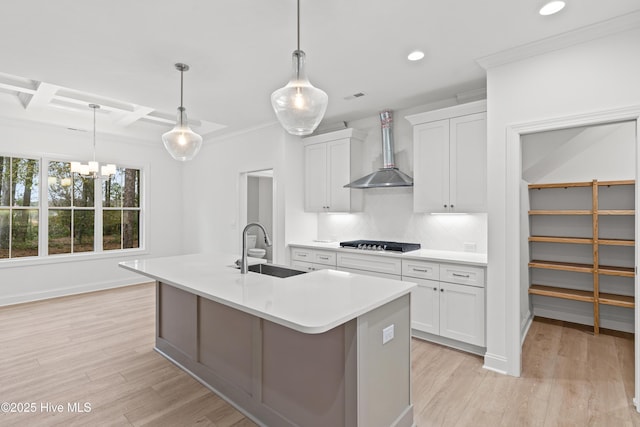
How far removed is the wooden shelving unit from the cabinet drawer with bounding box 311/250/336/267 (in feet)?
7.87

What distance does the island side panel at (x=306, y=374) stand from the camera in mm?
1767

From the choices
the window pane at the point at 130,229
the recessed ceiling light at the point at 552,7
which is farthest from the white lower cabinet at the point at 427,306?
the window pane at the point at 130,229

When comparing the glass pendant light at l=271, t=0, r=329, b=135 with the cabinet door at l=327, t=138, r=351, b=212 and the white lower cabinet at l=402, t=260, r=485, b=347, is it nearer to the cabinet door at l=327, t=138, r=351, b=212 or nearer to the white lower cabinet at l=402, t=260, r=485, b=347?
→ the white lower cabinet at l=402, t=260, r=485, b=347

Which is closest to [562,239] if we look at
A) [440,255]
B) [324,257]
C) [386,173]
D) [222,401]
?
[440,255]

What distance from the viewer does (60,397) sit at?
243 centimetres

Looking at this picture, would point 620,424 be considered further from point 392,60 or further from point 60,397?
point 60,397

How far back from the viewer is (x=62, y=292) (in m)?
5.18

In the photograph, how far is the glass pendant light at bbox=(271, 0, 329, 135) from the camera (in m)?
1.91

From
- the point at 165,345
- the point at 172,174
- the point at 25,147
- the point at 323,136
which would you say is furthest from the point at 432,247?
the point at 25,147

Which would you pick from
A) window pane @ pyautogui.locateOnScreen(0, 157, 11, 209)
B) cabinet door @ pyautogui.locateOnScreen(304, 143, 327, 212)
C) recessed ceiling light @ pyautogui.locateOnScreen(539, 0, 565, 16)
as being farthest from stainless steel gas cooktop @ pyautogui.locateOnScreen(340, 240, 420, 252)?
window pane @ pyautogui.locateOnScreen(0, 157, 11, 209)

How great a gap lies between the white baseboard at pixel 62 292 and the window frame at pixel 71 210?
44 centimetres

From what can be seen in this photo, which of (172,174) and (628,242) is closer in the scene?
(628,242)

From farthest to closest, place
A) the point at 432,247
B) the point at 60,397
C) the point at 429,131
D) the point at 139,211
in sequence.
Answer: the point at 139,211 < the point at 432,247 < the point at 429,131 < the point at 60,397

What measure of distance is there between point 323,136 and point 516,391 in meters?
3.53
